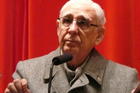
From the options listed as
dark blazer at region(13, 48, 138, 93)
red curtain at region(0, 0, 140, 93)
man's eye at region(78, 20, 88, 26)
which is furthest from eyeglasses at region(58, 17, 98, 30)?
red curtain at region(0, 0, 140, 93)

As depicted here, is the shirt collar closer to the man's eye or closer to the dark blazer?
the dark blazer

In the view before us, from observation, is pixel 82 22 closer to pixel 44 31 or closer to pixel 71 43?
pixel 71 43

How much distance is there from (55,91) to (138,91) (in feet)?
1.46

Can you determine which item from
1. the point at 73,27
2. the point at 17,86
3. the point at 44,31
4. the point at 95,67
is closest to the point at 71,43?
the point at 73,27

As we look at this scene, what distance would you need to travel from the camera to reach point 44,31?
2.22 m

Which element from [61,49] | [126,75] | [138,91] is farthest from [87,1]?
[138,91]

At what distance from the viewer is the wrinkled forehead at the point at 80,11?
5.73ft

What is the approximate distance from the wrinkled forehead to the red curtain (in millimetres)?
378

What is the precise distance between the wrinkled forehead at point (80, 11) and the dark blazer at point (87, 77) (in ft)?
0.68

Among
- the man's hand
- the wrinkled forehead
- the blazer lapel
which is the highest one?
the wrinkled forehead

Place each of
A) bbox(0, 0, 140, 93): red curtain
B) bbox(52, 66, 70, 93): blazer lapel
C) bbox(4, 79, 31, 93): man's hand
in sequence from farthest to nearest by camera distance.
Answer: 1. bbox(0, 0, 140, 93): red curtain
2. bbox(52, 66, 70, 93): blazer lapel
3. bbox(4, 79, 31, 93): man's hand

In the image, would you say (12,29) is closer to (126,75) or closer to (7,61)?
(7,61)

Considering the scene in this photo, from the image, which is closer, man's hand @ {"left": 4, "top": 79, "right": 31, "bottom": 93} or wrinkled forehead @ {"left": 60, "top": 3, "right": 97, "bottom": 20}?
man's hand @ {"left": 4, "top": 79, "right": 31, "bottom": 93}

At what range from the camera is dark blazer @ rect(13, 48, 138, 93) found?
170cm
